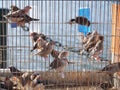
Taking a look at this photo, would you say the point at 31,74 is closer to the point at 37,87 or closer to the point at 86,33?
the point at 37,87

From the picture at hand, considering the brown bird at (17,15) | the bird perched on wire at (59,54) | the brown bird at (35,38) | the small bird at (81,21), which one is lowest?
the bird perched on wire at (59,54)

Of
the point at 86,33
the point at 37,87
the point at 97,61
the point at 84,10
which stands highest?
the point at 84,10

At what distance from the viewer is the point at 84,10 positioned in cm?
319

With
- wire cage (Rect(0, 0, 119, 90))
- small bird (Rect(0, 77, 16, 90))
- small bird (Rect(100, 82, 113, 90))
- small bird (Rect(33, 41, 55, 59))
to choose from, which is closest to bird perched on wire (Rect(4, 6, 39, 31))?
wire cage (Rect(0, 0, 119, 90))

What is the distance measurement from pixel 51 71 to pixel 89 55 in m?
0.37

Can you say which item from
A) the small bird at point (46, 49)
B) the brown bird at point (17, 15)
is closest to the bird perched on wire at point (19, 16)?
the brown bird at point (17, 15)

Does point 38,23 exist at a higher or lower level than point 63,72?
higher

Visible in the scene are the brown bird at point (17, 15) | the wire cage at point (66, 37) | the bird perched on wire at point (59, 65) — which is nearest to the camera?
the brown bird at point (17, 15)

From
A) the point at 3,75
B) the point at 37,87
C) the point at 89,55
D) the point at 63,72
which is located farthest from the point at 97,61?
the point at 3,75

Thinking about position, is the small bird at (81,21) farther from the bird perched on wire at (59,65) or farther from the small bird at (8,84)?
the small bird at (8,84)

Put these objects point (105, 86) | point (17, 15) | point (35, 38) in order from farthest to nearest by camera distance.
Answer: point (105, 86), point (35, 38), point (17, 15)

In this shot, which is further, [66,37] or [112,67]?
[66,37]

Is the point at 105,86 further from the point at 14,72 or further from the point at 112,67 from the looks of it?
the point at 14,72

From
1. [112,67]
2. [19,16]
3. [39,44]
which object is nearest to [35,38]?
[39,44]
